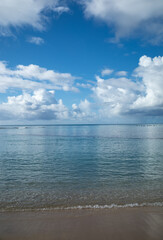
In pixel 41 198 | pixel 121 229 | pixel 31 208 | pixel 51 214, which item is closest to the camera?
pixel 121 229

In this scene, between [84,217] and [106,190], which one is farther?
[106,190]

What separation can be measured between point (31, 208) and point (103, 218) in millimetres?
4992

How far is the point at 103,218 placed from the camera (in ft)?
31.3

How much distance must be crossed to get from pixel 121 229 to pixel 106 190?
558cm

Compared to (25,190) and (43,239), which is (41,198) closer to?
(25,190)

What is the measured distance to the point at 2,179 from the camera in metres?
17.2

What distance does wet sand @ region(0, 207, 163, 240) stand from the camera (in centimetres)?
802

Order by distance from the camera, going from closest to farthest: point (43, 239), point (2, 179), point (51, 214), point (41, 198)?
point (43, 239)
point (51, 214)
point (41, 198)
point (2, 179)

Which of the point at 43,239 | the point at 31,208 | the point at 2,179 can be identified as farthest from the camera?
the point at 2,179

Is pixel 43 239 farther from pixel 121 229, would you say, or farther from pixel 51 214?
pixel 121 229

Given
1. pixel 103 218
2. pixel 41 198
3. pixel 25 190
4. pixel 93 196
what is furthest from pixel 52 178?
pixel 103 218

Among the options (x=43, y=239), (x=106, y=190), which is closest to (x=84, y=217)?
(x=43, y=239)

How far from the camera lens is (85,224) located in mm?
8953

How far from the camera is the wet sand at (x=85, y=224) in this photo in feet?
26.3
